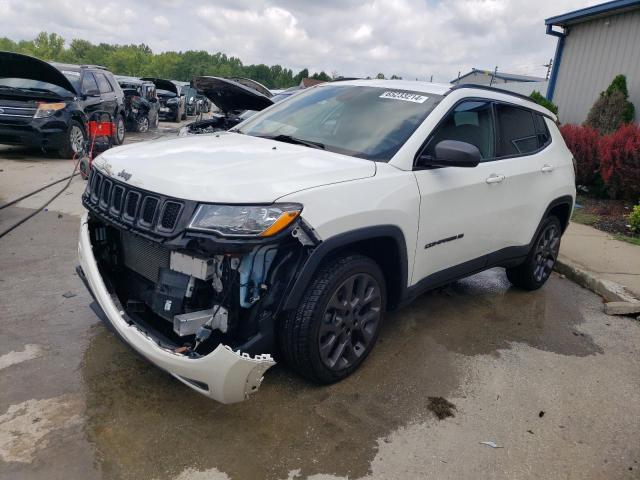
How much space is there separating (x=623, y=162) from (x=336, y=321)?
24.0 feet

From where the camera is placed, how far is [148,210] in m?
2.60

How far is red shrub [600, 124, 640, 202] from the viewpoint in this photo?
816cm

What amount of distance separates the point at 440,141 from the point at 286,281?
1545mm

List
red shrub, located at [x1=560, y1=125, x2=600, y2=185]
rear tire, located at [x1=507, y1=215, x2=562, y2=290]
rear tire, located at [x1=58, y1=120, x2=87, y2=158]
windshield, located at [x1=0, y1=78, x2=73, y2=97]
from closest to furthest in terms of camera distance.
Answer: rear tire, located at [x1=507, y1=215, x2=562, y2=290], red shrub, located at [x1=560, y1=125, x2=600, y2=185], windshield, located at [x1=0, y1=78, x2=73, y2=97], rear tire, located at [x1=58, y1=120, x2=87, y2=158]

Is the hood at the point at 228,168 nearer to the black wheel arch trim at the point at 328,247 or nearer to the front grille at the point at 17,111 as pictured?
the black wheel arch trim at the point at 328,247

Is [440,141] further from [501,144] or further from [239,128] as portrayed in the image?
[239,128]

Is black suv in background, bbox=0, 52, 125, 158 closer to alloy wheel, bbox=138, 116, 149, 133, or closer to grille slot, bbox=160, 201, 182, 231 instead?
alloy wheel, bbox=138, 116, 149, 133

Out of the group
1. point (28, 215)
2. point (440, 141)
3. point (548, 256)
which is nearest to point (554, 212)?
point (548, 256)

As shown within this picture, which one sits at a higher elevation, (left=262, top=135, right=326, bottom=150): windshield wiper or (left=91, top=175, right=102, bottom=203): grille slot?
(left=262, top=135, right=326, bottom=150): windshield wiper

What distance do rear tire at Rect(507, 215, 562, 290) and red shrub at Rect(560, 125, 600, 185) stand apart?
4857mm

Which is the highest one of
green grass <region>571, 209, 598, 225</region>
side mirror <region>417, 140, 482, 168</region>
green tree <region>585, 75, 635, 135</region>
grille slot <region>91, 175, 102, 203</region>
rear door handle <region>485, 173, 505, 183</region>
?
green tree <region>585, 75, 635, 135</region>

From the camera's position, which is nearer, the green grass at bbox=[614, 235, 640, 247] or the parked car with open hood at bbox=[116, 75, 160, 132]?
the green grass at bbox=[614, 235, 640, 247]

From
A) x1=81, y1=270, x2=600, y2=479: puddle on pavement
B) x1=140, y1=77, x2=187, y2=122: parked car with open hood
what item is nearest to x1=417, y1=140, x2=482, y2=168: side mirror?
x1=81, y1=270, x2=600, y2=479: puddle on pavement

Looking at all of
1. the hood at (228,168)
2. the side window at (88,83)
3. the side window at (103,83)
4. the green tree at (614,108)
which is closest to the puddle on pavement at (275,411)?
the hood at (228,168)
